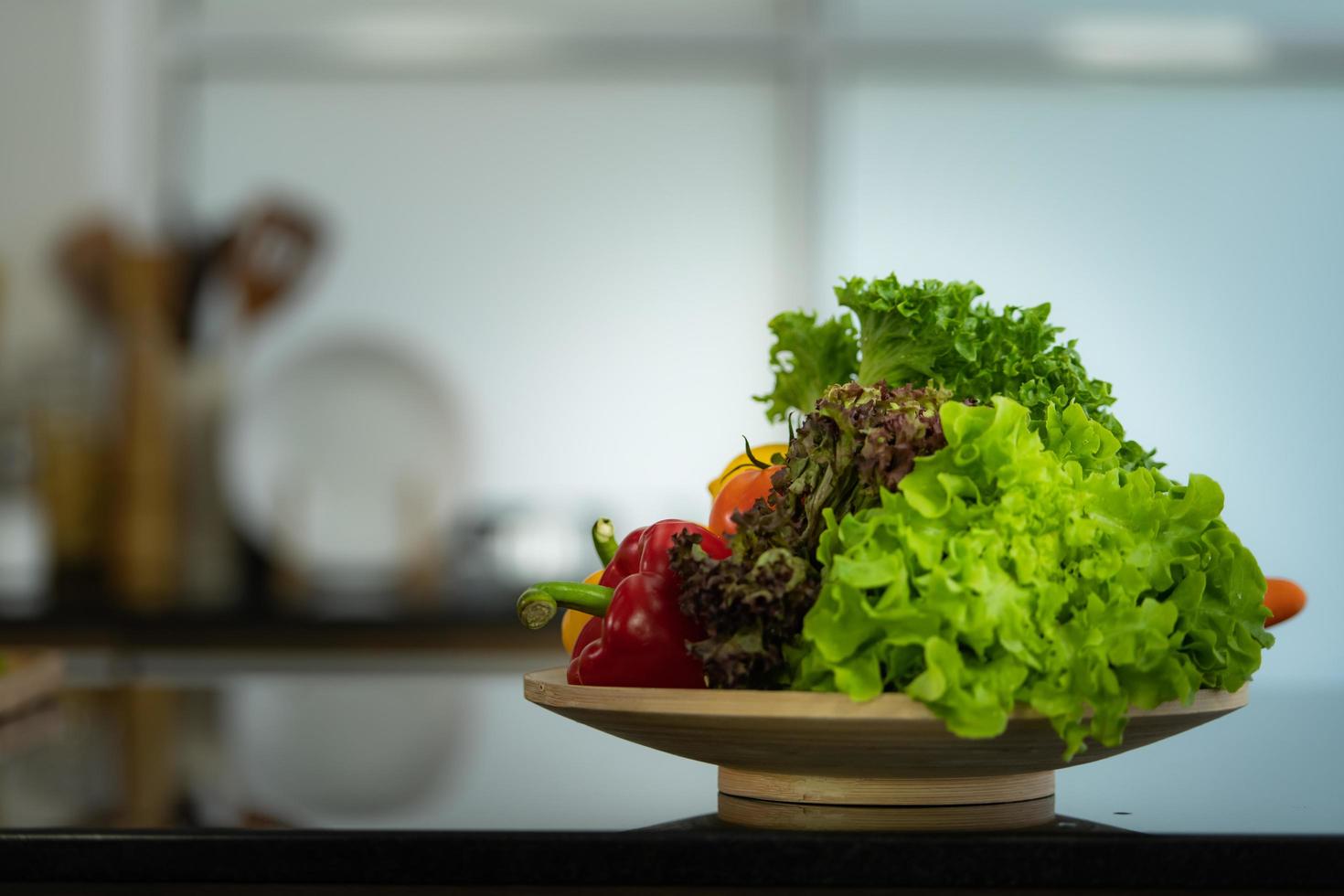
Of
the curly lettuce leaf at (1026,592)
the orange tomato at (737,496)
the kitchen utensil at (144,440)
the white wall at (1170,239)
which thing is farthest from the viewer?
the white wall at (1170,239)

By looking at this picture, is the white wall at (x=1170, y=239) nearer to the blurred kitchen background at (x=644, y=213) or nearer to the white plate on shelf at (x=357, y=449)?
the blurred kitchen background at (x=644, y=213)

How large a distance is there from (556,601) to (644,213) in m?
2.59

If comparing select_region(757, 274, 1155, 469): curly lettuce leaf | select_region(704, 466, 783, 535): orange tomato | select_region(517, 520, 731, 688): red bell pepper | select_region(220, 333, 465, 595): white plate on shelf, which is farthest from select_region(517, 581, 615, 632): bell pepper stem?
select_region(220, 333, 465, 595): white plate on shelf

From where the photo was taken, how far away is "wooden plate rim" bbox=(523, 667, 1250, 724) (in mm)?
643

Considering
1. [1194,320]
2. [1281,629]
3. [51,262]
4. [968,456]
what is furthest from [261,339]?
[968,456]

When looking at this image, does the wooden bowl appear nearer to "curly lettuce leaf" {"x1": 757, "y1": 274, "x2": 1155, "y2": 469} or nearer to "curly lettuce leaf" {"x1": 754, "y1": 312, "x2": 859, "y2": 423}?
"curly lettuce leaf" {"x1": 757, "y1": 274, "x2": 1155, "y2": 469}

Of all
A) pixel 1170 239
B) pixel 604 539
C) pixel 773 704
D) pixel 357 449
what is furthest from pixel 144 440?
pixel 773 704

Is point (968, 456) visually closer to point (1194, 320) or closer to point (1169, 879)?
point (1169, 879)

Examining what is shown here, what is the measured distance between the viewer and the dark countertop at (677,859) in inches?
25.9

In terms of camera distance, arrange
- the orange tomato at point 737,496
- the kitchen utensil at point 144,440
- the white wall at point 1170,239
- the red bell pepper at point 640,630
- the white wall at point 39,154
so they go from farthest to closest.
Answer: the white wall at point 1170,239, the white wall at point 39,154, the kitchen utensil at point 144,440, the orange tomato at point 737,496, the red bell pepper at point 640,630

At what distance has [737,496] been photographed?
0.95 metres

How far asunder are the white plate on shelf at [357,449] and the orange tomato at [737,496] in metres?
2.26

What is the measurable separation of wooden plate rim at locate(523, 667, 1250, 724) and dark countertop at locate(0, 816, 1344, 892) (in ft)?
0.19

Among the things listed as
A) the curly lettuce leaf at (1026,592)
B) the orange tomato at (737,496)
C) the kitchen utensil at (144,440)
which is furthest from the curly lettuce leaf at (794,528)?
the kitchen utensil at (144,440)
